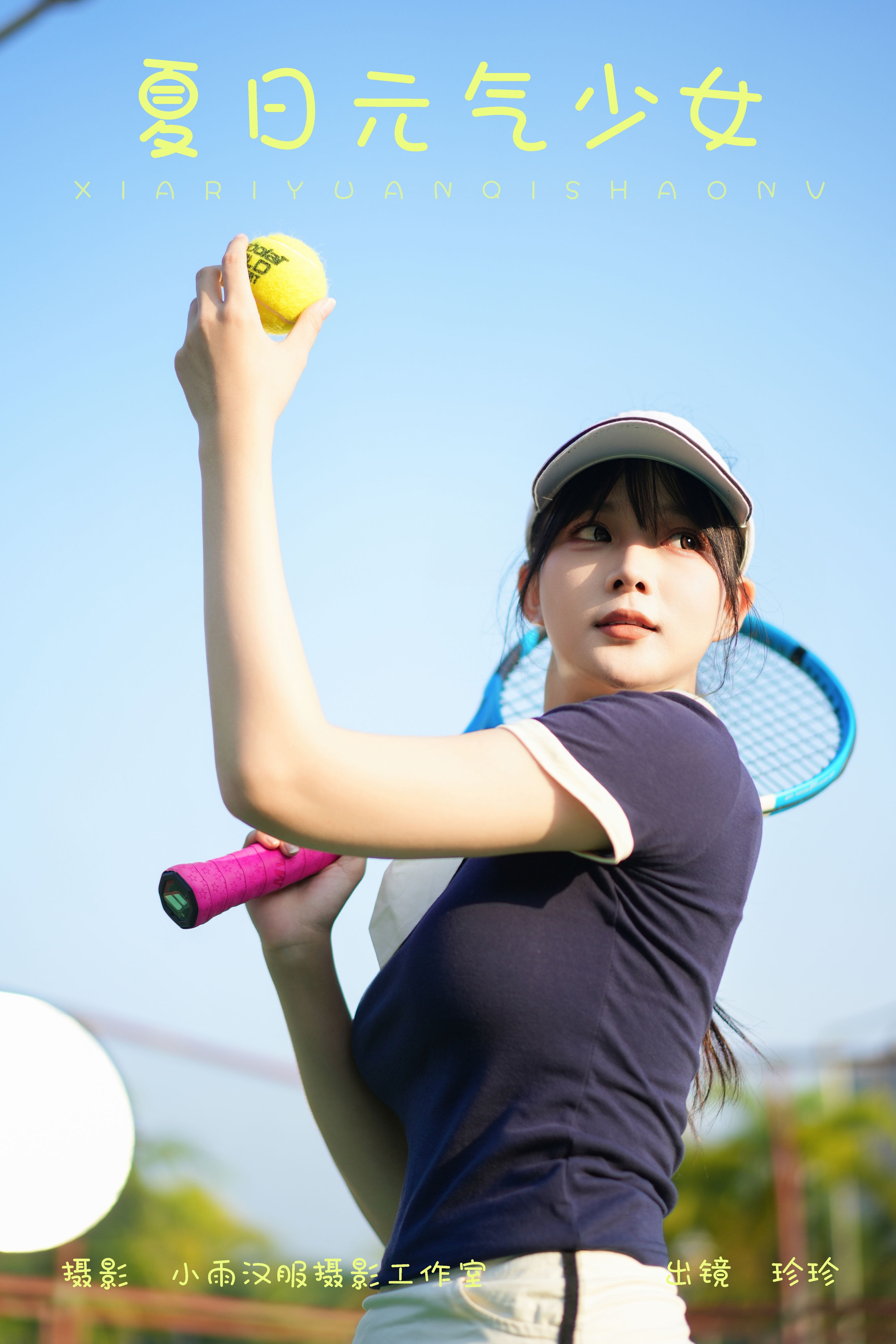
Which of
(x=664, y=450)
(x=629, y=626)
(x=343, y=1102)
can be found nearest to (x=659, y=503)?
(x=664, y=450)

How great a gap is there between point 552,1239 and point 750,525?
0.97 meters

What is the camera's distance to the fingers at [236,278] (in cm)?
142

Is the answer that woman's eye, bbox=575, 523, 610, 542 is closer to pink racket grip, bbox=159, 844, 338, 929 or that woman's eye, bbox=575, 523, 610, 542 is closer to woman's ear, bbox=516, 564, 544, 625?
woman's ear, bbox=516, 564, 544, 625

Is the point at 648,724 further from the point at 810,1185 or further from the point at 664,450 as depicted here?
the point at 810,1185

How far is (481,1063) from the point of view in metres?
1.34

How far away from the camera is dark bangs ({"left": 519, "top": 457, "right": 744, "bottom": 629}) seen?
5.49 ft

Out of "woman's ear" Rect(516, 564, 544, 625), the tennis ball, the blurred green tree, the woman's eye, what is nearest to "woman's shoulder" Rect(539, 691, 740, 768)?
the woman's eye

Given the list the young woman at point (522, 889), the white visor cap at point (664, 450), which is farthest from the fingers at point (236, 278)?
the white visor cap at point (664, 450)

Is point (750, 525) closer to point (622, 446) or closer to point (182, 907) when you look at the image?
point (622, 446)

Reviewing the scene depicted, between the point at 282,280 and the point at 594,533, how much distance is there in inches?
24.6

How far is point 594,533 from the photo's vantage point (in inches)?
66.6

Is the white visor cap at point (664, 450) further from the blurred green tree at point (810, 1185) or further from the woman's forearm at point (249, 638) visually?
the blurred green tree at point (810, 1185)

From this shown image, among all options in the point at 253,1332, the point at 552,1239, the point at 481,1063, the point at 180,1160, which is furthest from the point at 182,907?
the point at 180,1160

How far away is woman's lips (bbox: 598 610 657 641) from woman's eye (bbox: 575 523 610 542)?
0.15 m
